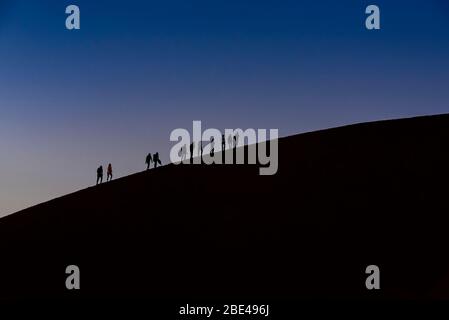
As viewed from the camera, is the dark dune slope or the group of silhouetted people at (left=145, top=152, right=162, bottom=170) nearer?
the dark dune slope

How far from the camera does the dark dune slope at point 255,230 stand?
12.3 metres

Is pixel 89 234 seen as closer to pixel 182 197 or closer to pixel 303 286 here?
pixel 182 197

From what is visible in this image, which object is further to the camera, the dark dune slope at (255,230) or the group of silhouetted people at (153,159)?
the group of silhouetted people at (153,159)

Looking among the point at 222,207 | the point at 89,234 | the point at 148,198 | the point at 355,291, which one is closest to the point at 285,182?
the point at 222,207

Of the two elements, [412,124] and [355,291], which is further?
[412,124]

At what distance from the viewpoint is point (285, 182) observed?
18.9 m

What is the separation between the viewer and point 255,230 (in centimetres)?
1536

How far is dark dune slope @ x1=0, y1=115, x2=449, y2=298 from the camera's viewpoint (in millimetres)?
12297
